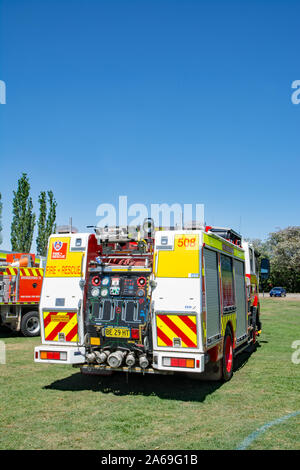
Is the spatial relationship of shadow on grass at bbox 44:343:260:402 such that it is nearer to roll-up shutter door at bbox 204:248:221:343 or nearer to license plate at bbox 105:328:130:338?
license plate at bbox 105:328:130:338

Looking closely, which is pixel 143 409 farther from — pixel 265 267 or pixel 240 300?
pixel 265 267

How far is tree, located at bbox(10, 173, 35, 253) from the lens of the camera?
138 ft

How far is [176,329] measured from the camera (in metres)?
6.97

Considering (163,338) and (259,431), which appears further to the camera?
(163,338)

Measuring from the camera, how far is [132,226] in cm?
836

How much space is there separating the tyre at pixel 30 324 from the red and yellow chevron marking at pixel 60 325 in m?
7.45

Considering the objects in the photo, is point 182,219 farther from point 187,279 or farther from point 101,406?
point 101,406

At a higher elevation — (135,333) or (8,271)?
(8,271)

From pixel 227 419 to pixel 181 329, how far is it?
57.0 inches

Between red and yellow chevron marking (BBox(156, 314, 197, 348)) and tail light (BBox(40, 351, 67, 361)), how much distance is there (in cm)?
167

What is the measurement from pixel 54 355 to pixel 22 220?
36.6 metres

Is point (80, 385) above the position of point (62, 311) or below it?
below

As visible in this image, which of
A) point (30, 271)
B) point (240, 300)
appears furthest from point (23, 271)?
point (240, 300)
